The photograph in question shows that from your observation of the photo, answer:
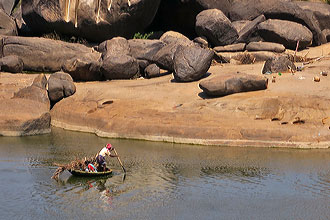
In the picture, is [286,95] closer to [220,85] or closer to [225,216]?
[220,85]

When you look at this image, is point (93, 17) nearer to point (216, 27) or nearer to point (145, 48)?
point (145, 48)

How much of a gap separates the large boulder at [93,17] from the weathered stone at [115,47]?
8.67 ft

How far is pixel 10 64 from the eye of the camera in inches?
1473

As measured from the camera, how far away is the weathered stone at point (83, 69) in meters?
35.4

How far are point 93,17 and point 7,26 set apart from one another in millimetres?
5578

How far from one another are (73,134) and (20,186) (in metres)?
8.76

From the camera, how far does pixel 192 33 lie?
43438mm

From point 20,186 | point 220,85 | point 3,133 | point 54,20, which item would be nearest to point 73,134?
point 3,133

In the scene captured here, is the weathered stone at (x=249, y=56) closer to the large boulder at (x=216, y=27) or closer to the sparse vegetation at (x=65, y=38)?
the large boulder at (x=216, y=27)

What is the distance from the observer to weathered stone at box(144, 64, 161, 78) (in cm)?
3625

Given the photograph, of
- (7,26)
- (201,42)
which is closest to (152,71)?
(201,42)

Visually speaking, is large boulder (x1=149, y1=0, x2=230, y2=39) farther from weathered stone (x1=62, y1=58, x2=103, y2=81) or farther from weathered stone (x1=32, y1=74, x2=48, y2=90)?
weathered stone (x1=32, y1=74, x2=48, y2=90)

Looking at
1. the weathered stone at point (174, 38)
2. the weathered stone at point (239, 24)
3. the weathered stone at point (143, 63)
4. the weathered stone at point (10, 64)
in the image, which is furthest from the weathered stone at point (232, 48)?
the weathered stone at point (10, 64)

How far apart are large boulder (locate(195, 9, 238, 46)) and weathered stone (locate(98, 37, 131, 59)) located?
183 inches
